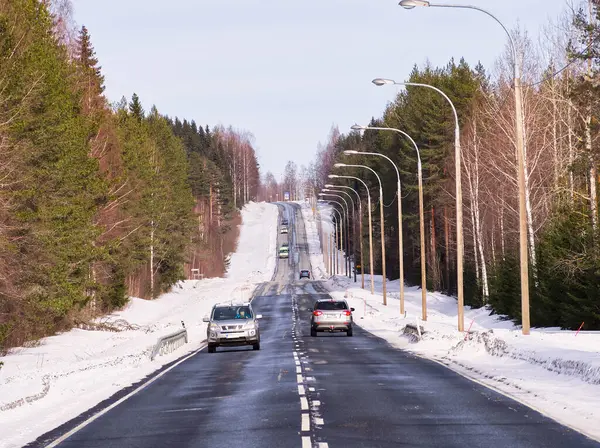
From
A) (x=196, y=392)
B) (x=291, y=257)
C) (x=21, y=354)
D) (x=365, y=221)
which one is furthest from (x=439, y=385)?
(x=291, y=257)

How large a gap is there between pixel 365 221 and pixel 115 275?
8113 cm

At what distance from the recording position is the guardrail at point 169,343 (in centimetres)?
3266

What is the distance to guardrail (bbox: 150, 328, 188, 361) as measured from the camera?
107 ft

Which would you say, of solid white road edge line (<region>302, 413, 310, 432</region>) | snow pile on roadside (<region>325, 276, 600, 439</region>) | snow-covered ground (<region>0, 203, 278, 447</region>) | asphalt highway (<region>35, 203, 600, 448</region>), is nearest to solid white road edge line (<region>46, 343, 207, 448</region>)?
asphalt highway (<region>35, 203, 600, 448</region>)

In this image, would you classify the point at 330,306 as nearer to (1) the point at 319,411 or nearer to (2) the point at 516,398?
(2) the point at 516,398

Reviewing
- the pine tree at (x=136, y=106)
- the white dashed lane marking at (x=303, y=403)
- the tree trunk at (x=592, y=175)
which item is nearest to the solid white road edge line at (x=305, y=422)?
the white dashed lane marking at (x=303, y=403)

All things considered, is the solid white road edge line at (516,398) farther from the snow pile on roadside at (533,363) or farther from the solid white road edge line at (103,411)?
the solid white road edge line at (103,411)

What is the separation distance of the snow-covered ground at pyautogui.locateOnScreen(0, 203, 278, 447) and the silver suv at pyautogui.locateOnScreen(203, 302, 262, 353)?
1508mm

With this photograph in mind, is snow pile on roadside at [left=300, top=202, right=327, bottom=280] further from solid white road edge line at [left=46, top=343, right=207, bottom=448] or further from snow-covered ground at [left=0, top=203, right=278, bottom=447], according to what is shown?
solid white road edge line at [left=46, top=343, right=207, bottom=448]

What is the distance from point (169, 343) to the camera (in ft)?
120

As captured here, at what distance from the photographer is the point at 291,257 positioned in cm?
16788

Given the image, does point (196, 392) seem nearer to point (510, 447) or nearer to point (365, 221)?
point (510, 447)

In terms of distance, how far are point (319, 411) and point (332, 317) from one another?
28791mm

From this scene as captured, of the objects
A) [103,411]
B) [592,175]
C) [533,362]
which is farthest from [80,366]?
[592,175]
